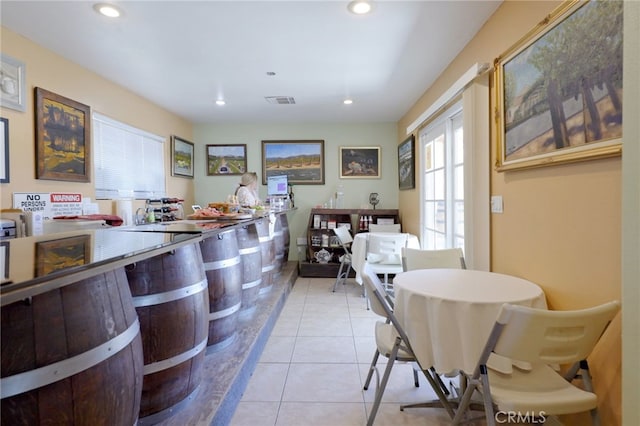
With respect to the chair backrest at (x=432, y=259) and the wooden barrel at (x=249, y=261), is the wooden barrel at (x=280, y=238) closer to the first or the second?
the wooden barrel at (x=249, y=261)

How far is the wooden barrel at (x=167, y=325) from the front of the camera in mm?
1312

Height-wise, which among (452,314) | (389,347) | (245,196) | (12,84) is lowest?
(389,347)

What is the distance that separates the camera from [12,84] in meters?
2.34

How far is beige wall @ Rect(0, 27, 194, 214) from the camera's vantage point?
2363 millimetres

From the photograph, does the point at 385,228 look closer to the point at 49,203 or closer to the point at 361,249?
the point at 361,249

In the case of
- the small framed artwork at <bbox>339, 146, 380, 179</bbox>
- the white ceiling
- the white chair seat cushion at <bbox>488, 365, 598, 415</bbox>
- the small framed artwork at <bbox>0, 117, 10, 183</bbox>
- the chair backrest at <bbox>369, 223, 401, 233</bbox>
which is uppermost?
the white ceiling

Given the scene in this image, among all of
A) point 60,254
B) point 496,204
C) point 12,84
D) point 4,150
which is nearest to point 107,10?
point 12,84

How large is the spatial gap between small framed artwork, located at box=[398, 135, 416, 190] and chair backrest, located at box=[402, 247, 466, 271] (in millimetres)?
2058

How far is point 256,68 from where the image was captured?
3.06 meters

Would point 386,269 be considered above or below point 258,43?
below

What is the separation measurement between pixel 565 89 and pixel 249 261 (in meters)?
2.21

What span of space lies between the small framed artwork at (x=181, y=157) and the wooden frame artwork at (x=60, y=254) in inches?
151

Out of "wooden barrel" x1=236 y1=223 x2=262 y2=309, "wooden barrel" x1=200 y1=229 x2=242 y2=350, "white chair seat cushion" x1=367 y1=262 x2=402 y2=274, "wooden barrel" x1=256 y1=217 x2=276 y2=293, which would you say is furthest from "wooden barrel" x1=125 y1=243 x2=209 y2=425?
"white chair seat cushion" x1=367 y1=262 x2=402 y2=274

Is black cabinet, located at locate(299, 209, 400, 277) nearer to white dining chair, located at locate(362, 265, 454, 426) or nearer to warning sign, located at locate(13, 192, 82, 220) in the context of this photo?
warning sign, located at locate(13, 192, 82, 220)
